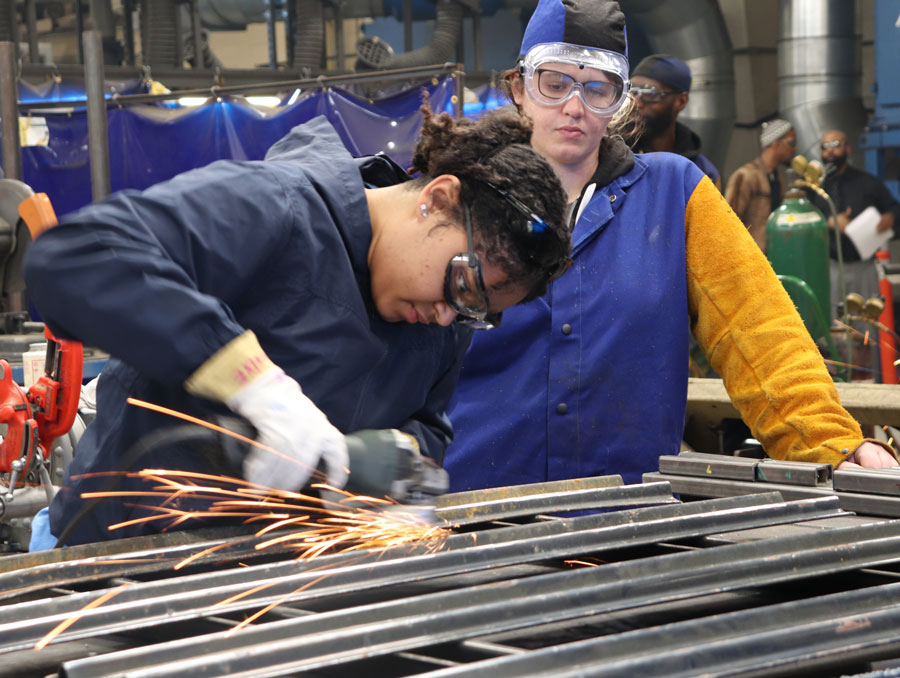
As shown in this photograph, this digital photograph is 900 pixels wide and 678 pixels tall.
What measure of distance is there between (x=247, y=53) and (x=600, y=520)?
11.8 m

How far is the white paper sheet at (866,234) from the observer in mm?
7145

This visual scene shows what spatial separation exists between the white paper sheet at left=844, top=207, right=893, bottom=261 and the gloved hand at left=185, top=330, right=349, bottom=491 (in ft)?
20.8

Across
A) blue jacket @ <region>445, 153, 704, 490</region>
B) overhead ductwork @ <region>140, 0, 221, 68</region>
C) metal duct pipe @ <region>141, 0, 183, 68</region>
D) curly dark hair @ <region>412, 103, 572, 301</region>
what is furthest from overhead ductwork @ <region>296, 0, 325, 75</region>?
curly dark hair @ <region>412, 103, 572, 301</region>

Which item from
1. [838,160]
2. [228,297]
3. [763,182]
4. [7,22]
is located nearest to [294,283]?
[228,297]

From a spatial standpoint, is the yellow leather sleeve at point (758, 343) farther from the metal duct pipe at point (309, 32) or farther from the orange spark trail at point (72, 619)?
the metal duct pipe at point (309, 32)

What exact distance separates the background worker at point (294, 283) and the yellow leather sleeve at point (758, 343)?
0.73 meters

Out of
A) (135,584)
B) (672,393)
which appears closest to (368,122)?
(672,393)

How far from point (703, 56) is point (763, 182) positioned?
2.13 m

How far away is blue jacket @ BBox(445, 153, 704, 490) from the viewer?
7.80 ft

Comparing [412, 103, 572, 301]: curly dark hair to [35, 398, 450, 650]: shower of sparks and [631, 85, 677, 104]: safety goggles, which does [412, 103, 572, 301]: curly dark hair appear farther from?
[631, 85, 677, 104]: safety goggles

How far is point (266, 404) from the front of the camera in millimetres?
1479

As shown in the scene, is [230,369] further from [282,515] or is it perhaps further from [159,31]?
[159,31]

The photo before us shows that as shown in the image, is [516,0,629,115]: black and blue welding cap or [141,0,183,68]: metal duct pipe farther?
[141,0,183,68]: metal duct pipe

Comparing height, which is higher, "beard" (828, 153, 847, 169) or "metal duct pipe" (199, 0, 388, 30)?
"metal duct pipe" (199, 0, 388, 30)
